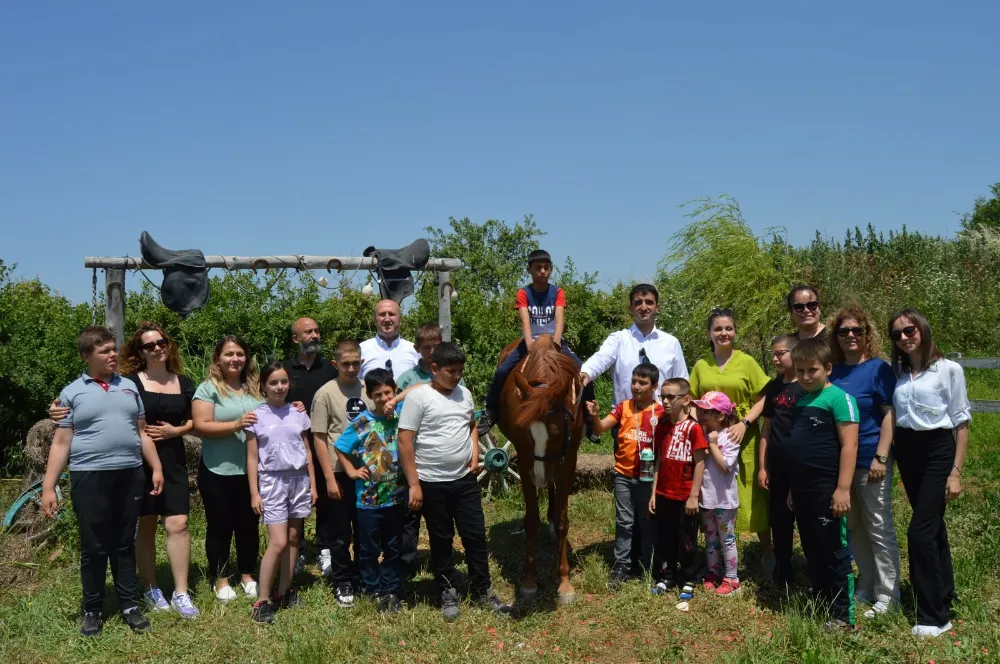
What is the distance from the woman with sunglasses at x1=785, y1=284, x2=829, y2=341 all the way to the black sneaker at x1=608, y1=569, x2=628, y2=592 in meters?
2.15

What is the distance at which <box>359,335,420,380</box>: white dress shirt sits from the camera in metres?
5.77

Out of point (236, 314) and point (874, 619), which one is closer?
point (874, 619)

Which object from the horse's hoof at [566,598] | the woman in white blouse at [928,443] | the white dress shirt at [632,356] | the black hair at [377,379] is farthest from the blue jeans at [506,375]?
the woman in white blouse at [928,443]

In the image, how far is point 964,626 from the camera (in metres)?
4.39

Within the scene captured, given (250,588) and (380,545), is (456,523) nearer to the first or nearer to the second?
(380,545)

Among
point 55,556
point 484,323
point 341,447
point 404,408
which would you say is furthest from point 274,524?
point 484,323

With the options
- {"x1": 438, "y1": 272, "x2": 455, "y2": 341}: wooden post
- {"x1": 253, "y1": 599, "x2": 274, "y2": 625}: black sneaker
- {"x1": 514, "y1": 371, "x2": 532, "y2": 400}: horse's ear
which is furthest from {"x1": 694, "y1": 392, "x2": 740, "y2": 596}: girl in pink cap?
{"x1": 438, "y1": 272, "x2": 455, "y2": 341}: wooden post

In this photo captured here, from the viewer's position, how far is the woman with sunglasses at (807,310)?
4.85 metres

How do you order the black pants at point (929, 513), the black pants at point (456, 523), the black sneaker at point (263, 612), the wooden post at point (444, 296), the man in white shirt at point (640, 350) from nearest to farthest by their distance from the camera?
1. the black pants at point (929, 513)
2. the black sneaker at point (263, 612)
3. the black pants at point (456, 523)
4. the man in white shirt at point (640, 350)
5. the wooden post at point (444, 296)

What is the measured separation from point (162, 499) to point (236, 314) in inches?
220

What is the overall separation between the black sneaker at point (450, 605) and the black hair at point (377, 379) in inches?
57.2

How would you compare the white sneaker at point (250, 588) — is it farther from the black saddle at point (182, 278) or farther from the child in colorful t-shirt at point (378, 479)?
the black saddle at point (182, 278)

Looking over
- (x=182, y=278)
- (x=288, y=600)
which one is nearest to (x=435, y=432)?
(x=288, y=600)

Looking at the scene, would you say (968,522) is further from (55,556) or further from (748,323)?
(55,556)
